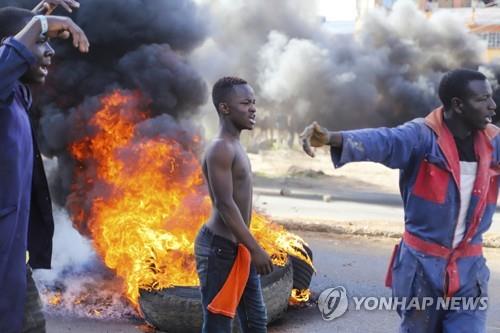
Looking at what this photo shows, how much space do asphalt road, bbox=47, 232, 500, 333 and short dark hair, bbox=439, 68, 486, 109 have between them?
85.6 inches

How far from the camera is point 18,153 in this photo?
6.89 feet

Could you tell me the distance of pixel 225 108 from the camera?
3.09 meters

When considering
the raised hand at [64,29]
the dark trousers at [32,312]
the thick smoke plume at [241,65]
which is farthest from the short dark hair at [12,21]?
the thick smoke plume at [241,65]

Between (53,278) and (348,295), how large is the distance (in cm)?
279

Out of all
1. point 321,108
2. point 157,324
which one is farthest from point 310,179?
point 157,324

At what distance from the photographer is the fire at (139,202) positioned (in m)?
4.32

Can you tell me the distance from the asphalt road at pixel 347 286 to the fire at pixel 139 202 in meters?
0.48

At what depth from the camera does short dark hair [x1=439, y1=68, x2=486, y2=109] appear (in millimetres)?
2729

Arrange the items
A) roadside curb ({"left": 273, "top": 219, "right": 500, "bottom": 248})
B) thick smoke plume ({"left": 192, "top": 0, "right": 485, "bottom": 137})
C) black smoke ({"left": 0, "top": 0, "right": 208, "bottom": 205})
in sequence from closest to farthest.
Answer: black smoke ({"left": 0, "top": 0, "right": 208, "bottom": 205}), roadside curb ({"left": 273, "top": 219, "right": 500, "bottom": 248}), thick smoke plume ({"left": 192, "top": 0, "right": 485, "bottom": 137})

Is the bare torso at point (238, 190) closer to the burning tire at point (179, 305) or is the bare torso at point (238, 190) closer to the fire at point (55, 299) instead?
the burning tire at point (179, 305)

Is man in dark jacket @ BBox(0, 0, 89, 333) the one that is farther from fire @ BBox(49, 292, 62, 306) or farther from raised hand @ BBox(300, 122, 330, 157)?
fire @ BBox(49, 292, 62, 306)

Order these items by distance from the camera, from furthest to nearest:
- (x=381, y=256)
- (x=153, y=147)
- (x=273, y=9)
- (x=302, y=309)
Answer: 1. (x=273, y=9)
2. (x=381, y=256)
3. (x=153, y=147)
4. (x=302, y=309)

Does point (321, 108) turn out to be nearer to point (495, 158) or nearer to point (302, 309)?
point (302, 309)

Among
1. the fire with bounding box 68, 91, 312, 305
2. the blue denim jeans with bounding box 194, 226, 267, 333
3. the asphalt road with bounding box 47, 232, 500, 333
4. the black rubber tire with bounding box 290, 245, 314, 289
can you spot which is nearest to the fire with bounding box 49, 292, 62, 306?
the asphalt road with bounding box 47, 232, 500, 333
